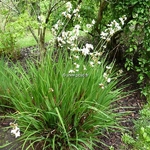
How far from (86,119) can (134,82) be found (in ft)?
5.98

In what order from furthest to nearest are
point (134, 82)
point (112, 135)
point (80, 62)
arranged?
1. point (134, 82)
2. point (112, 135)
3. point (80, 62)

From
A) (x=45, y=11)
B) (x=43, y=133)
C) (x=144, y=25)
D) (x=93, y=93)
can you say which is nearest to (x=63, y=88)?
(x=93, y=93)

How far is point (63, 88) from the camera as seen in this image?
7.84 ft

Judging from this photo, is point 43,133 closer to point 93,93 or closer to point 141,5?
point 93,93

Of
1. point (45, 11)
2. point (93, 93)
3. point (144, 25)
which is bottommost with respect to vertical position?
point (93, 93)

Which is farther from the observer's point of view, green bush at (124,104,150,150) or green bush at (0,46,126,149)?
green bush at (124,104,150,150)

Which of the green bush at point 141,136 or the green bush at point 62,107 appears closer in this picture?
the green bush at point 62,107

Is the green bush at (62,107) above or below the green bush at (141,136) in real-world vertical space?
above

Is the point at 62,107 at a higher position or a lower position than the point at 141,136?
higher

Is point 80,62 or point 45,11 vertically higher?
point 45,11

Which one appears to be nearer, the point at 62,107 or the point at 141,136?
the point at 62,107

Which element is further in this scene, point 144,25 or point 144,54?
point 144,54

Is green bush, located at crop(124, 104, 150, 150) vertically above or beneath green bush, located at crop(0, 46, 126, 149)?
beneath

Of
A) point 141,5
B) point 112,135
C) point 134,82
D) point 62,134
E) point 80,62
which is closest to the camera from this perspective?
point 62,134
